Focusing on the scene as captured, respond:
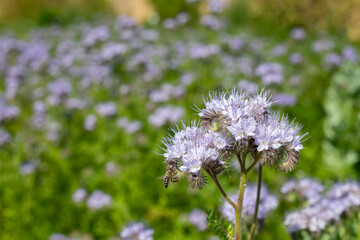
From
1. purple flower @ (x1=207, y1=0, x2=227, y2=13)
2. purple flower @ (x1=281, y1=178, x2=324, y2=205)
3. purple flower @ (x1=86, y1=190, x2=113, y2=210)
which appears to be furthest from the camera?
purple flower @ (x1=207, y1=0, x2=227, y2=13)

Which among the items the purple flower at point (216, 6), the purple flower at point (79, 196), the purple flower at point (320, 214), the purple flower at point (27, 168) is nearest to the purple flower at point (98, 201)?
the purple flower at point (79, 196)

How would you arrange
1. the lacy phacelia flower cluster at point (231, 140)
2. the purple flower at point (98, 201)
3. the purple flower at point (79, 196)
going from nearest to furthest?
the lacy phacelia flower cluster at point (231, 140)
the purple flower at point (98, 201)
the purple flower at point (79, 196)

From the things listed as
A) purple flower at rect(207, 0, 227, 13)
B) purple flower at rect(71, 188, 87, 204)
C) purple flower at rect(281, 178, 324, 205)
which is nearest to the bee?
purple flower at rect(281, 178, 324, 205)

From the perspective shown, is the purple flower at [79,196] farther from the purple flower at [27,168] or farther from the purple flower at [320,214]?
the purple flower at [320,214]

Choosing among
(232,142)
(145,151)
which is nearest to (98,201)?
(145,151)

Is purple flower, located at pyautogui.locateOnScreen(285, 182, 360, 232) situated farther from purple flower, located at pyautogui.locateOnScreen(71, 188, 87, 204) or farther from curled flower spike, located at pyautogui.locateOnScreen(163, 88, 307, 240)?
purple flower, located at pyautogui.locateOnScreen(71, 188, 87, 204)

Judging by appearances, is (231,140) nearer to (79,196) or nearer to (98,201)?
(98,201)

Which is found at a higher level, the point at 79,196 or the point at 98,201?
the point at 79,196
